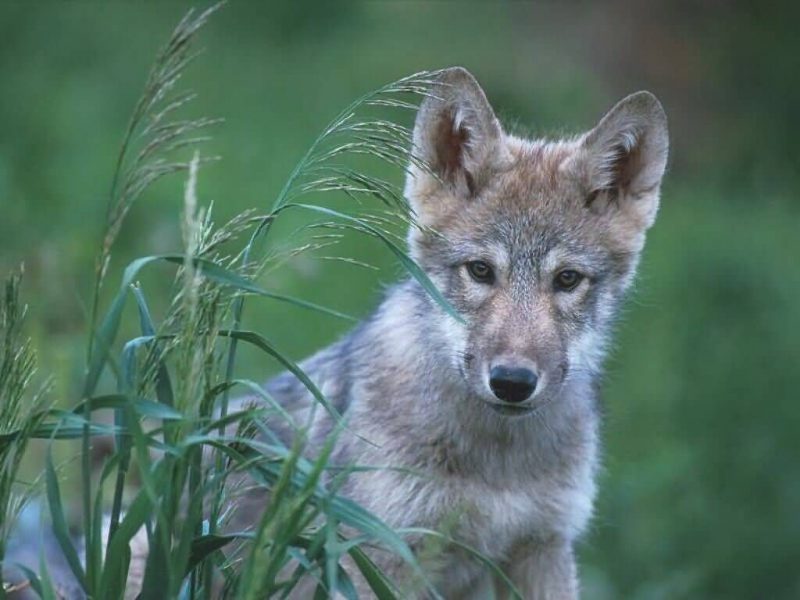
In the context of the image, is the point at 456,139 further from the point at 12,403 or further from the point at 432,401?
the point at 12,403

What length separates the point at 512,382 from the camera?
13.3 ft

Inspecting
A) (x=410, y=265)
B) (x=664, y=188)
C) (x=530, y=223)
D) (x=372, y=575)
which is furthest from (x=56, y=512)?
(x=664, y=188)

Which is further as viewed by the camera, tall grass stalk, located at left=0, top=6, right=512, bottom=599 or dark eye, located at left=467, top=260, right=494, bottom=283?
dark eye, located at left=467, top=260, right=494, bottom=283

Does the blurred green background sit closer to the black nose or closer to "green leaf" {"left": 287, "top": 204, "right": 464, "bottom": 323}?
the black nose

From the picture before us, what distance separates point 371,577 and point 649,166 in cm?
204

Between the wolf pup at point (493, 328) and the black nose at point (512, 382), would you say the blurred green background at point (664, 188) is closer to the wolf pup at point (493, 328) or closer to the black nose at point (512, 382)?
the wolf pup at point (493, 328)

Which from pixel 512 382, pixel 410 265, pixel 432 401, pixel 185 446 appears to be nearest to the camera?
pixel 185 446

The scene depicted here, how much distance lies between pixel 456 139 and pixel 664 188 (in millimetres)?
6720

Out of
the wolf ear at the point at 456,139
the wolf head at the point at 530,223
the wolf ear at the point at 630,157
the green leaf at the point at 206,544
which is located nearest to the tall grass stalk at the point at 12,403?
the green leaf at the point at 206,544

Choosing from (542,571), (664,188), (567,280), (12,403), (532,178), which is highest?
(532,178)

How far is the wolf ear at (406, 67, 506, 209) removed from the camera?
14.9 feet

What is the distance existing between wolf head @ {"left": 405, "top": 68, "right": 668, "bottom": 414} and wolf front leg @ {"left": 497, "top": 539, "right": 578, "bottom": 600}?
0.59 metres

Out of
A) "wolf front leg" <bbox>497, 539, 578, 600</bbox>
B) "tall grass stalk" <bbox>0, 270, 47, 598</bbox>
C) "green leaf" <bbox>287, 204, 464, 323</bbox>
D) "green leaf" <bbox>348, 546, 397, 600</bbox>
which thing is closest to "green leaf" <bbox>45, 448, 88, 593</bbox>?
"tall grass stalk" <bbox>0, 270, 47, 598</bbox>

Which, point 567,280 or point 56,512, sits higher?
point 567,280
